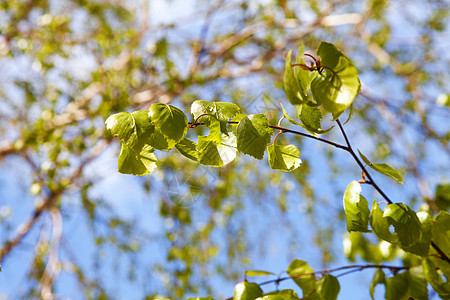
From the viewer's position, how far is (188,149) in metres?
0.49

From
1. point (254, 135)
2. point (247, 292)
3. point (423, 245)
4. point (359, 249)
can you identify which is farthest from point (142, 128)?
point (359, 249)

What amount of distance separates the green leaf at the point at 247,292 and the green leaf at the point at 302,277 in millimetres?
94

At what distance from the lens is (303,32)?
8.25 ft

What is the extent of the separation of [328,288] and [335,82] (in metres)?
0.33

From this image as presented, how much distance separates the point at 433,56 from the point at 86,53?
258 centimetres

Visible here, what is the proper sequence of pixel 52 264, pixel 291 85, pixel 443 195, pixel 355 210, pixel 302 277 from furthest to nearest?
pixel 52 264 < pixel 443 195 < pixel 302 277 < pixel 355 210 < pixel 291 85

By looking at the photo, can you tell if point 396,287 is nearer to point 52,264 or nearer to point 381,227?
point 381,227

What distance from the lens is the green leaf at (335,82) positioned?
38cm

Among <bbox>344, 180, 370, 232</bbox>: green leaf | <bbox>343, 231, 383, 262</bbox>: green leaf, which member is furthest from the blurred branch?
<bbox>344, 180, 370, 232</bbox>: green leaf

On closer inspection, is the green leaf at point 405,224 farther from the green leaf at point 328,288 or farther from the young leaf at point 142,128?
the young leaf at point 142,128

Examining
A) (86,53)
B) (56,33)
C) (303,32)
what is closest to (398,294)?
(303,32)

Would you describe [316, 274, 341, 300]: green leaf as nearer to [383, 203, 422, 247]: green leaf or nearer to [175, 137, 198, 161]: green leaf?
[383, 203, 422, 247]: green leaf

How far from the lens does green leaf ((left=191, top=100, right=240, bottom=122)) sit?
0.45m

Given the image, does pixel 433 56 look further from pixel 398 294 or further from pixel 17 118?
pixel 17 118
